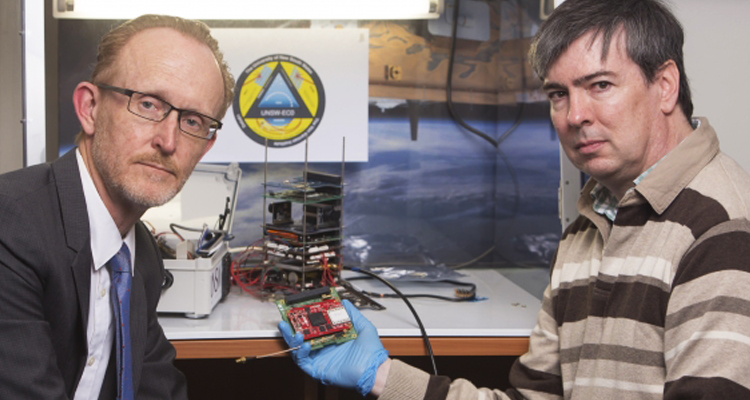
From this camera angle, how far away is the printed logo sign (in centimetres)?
205

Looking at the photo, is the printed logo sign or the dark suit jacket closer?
the dark suit jacket

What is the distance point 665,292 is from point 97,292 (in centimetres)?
96

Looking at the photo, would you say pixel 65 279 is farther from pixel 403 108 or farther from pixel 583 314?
pixel 403 108

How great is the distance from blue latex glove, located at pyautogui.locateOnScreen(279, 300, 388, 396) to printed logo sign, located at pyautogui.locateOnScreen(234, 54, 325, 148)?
90 cm

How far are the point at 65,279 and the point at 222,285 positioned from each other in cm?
64

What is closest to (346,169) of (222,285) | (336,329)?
(222,285)

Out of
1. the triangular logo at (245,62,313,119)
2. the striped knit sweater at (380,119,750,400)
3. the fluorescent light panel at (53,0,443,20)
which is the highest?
the fluorescent light panel at (53,0,443,20)

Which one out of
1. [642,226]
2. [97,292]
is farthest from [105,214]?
[642,226]

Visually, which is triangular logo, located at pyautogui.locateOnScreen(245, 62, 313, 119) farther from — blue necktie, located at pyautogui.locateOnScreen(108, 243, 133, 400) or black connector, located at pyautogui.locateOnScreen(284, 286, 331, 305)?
blue necktie, located at pyautogui.locateOnScreen(108, 243, 133, 400)

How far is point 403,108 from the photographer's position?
212cm

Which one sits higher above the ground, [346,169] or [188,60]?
[188,60]

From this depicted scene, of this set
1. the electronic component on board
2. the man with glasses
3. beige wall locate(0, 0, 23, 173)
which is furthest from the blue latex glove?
beige wall locate(0, 0, 23, 173)

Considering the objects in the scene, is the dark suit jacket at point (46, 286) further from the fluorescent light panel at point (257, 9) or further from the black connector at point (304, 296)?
the fluorescent light panel at point (257, 9)

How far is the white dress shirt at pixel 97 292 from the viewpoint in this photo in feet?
3.50
